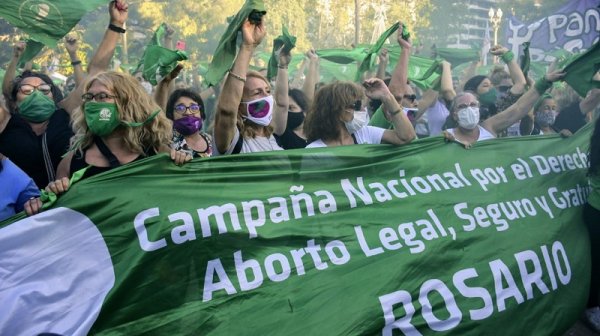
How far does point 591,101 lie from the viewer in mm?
7488

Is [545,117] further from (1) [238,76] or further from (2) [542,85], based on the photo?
(1) [238,76]

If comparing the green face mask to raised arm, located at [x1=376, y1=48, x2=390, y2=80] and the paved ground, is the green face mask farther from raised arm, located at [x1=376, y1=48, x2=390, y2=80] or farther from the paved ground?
raised arm, located at [x1=376, y1=48, x2=390, y2=80]

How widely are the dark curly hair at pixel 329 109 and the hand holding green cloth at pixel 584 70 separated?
152 centimetres

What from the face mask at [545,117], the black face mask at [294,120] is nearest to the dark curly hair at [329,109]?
the black face mask at [294,120]

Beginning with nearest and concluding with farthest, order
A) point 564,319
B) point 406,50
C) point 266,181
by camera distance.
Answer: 1. point 266,181
2. point 564,319
3. point 406,50

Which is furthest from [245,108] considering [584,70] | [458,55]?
[458,55]

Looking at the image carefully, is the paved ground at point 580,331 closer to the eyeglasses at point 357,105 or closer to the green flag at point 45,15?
the eyeglasses at point 357,105

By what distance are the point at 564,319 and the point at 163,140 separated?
2403mm

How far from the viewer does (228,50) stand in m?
3.69

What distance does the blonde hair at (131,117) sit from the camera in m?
3.40

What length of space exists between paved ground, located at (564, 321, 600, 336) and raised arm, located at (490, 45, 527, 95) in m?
2.98

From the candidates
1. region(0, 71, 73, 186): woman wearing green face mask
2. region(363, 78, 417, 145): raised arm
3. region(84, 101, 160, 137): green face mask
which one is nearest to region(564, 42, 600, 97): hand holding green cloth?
region(363, 78, 417, 145): raised arm

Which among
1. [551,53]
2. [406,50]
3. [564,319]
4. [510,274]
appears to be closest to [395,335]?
[510,274]

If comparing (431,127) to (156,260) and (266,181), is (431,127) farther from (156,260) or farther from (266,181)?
(156,260)
